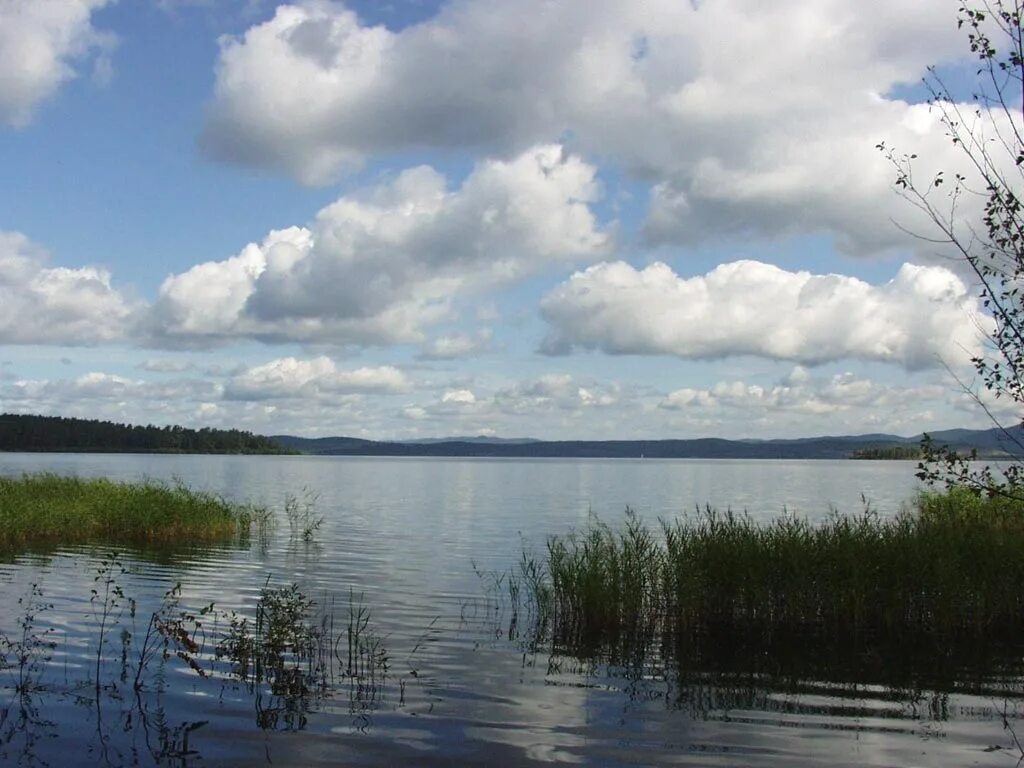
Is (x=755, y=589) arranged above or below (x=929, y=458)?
below

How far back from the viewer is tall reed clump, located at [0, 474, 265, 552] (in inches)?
1304

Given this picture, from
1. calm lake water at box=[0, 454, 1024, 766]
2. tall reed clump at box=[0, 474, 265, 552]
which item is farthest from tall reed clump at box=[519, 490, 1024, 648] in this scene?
tall reed clump at box=[0, 474, 265, 552]

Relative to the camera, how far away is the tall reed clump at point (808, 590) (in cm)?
1811

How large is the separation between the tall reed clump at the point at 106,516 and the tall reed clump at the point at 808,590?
21.8 metres

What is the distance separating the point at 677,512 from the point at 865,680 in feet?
140

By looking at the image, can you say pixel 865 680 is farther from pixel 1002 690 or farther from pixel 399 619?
pixel 399 619

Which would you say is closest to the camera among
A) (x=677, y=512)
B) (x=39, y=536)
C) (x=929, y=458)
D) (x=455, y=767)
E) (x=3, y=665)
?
(x=455, y=767)

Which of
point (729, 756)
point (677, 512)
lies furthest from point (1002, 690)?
point (677, 512)

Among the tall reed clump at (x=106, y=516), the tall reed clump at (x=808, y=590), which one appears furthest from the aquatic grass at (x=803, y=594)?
the tall reed clump at (x=106, y=516)

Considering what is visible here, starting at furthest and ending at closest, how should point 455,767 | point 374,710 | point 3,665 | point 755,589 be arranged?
point 755,589 → point 3,665 → point 374,710 → point 455,767

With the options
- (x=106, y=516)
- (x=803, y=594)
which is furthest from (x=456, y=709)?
(x=106, y=516)

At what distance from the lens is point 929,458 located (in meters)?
11.2

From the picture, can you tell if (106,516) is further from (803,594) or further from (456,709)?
(803,594)

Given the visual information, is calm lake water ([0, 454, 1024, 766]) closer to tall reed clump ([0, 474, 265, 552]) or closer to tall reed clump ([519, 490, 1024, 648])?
tall reed clump ([519, 490, 1024, 648])
